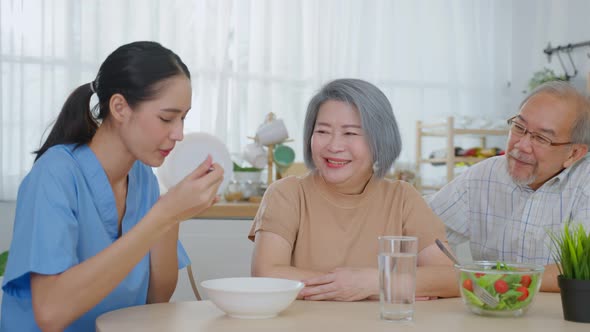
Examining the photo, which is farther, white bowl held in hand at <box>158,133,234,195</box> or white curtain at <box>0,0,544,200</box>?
white curtain at <box>0,0,544,200</box>

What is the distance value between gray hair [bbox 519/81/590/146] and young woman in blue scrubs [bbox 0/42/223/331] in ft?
3.41

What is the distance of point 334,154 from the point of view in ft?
5.66

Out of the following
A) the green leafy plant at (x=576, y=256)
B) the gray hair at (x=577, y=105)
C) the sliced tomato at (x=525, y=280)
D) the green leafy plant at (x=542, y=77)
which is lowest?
the sliced tomato at (x=525, y=280)

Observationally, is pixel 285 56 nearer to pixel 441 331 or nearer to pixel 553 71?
pixel 553 71

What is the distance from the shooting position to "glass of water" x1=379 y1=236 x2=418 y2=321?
1.23 meters

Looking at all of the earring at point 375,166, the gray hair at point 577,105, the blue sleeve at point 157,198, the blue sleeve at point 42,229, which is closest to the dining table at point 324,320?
the blue sleeve at point 42,229

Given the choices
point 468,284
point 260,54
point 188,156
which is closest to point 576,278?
point 468,284

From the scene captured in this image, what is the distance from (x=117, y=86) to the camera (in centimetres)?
146

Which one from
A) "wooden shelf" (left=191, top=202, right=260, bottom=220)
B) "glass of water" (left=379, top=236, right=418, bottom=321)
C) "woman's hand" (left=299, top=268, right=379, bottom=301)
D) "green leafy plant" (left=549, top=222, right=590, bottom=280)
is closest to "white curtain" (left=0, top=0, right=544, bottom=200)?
"wooden shelf" (left=191, top=202, right=260, bottom=220)

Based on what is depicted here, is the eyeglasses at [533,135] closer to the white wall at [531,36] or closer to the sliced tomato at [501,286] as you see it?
the sliced tomato at [501,286]

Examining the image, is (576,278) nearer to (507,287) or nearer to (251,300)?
(507,287)

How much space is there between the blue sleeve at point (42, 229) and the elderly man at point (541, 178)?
1.20m

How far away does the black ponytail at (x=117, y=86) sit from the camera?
144 cm

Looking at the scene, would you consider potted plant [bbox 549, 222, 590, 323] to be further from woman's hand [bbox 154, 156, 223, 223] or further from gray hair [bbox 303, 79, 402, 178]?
woman's hand [bbox 154, 156, 223, 223]
